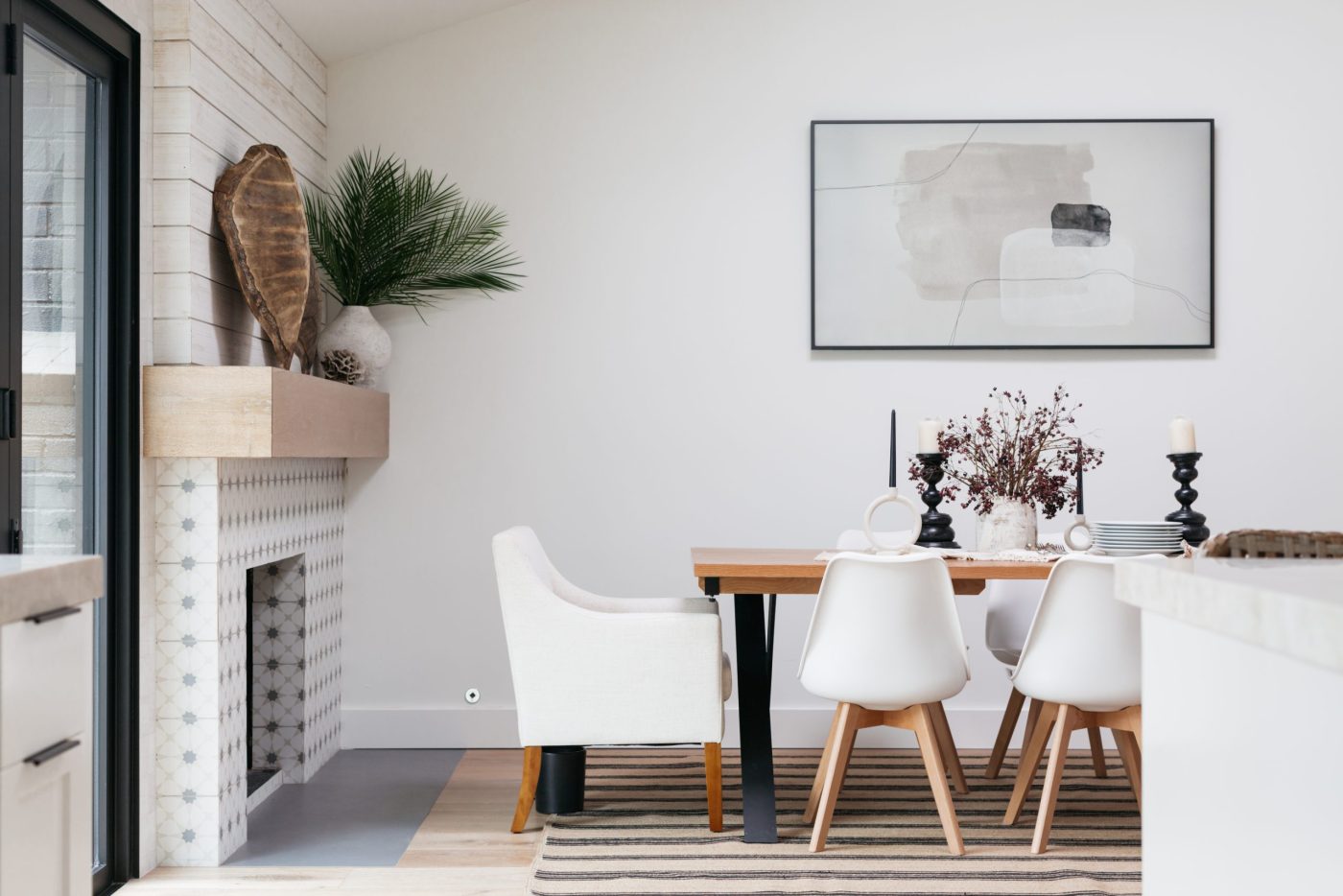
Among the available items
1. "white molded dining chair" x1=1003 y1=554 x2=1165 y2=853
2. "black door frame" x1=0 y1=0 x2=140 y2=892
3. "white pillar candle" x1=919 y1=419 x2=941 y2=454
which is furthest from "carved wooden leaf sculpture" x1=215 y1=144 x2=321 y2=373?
"white molded dining chair" x1=1003 y1=554 x2=1165 y2=853

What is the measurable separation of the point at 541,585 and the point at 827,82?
7.01ft

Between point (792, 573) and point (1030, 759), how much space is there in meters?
0.83

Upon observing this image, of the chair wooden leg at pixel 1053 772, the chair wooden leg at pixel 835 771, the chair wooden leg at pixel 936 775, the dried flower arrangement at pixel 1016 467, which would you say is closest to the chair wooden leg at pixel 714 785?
the chair wooden leg at pixel 835 771

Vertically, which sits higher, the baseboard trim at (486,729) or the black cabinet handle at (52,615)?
the black cabinet handle at (52,615)

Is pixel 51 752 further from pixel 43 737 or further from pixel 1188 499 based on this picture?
pixel 1188 499

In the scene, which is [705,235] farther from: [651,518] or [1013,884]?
[1013,884]

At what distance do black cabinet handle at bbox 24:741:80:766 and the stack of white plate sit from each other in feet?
7.72

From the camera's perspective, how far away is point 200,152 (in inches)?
108

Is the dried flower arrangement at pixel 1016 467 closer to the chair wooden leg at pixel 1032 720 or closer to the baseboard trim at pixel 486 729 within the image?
the chair wooden leg at pixel 1032 720

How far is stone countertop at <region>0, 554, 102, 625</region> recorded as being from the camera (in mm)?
1233

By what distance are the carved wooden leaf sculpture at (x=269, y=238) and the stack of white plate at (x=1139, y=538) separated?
222 centimetres

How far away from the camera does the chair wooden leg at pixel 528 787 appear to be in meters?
2.85

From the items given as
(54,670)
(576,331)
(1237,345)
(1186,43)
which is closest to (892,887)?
(54,670)

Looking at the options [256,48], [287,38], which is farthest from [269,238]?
[287,38]
